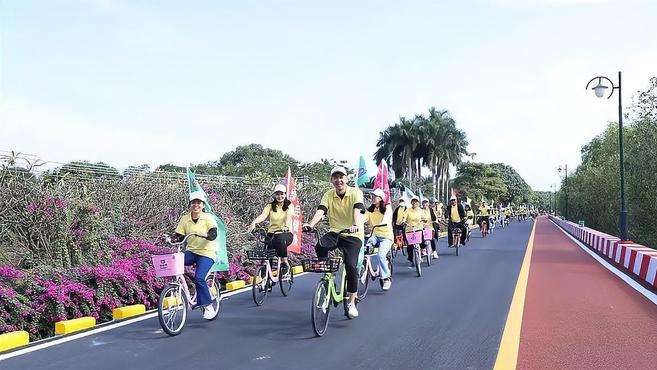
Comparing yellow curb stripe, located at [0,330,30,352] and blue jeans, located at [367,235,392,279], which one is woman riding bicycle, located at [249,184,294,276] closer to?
blue jeans, located at [367,235,392,279]

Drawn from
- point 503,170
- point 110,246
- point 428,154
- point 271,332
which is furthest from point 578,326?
point 503,170

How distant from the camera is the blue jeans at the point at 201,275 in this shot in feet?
26.8

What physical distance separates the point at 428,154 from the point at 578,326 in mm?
55241

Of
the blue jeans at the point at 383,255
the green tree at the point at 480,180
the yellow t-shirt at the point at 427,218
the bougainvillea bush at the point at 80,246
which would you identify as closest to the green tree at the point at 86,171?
the bougainvillea bush at the point at 80,246

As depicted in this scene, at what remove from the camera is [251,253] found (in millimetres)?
10281

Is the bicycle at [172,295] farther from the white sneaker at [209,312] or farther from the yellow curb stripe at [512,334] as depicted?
the yellow curb stripe at [512,334]

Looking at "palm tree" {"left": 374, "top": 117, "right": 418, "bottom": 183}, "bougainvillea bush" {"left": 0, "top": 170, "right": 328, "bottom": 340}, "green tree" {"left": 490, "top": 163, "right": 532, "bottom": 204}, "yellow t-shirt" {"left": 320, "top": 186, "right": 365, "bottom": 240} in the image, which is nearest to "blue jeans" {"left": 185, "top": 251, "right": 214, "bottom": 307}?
"yellow t-shirt" {"left": 320, "top": 186, "right": 365, "bottom": 240}

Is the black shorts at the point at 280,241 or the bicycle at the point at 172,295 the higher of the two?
the black shorts at the point at 280,241

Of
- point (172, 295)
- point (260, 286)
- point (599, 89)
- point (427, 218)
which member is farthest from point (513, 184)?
point (172, 295)

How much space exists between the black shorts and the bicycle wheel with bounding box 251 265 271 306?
1.52 feet

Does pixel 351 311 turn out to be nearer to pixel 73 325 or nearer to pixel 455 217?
pixel 73 325

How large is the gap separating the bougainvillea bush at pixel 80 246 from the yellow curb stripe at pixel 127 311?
0.80 ft

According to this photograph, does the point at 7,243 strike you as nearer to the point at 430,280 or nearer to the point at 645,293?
the point at 430,280

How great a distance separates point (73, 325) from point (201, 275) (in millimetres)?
1846
